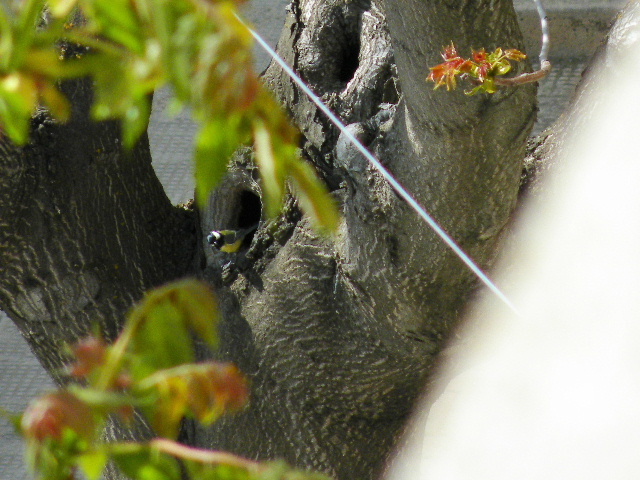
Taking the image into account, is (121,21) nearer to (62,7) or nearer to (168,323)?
(62,7)

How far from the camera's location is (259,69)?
12.6 ft

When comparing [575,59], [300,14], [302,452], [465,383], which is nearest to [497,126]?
[300,14]

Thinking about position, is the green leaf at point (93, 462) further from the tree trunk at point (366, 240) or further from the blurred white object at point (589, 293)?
the blurred white object at point (589, 293)

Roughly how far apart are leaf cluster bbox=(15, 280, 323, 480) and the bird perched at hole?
1441 millimetres

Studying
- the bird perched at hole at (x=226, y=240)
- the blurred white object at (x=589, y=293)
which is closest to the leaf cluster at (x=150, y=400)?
the blurred white object at (x=589, y=293)

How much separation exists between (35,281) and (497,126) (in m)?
0.95

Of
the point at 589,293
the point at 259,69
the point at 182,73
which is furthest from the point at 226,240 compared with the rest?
the point at 259,69

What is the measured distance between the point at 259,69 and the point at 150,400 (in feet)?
11.4

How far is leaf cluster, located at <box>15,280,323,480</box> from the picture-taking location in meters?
0.43

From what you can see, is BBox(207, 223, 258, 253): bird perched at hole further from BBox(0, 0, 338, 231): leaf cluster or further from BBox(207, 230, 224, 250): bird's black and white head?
BBox(0, 0, 338, 231): leaf cluster

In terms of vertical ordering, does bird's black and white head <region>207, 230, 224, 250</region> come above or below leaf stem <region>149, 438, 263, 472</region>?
below

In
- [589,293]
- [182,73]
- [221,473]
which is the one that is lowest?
[589,293]

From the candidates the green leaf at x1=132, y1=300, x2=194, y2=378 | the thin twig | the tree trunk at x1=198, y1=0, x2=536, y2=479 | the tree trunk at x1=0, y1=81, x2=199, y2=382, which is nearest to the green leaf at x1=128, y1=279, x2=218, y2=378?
the green leaf at x1=132, y1=300, x2=194, y2=378

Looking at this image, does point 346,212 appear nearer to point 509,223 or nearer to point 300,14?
point 509,223
